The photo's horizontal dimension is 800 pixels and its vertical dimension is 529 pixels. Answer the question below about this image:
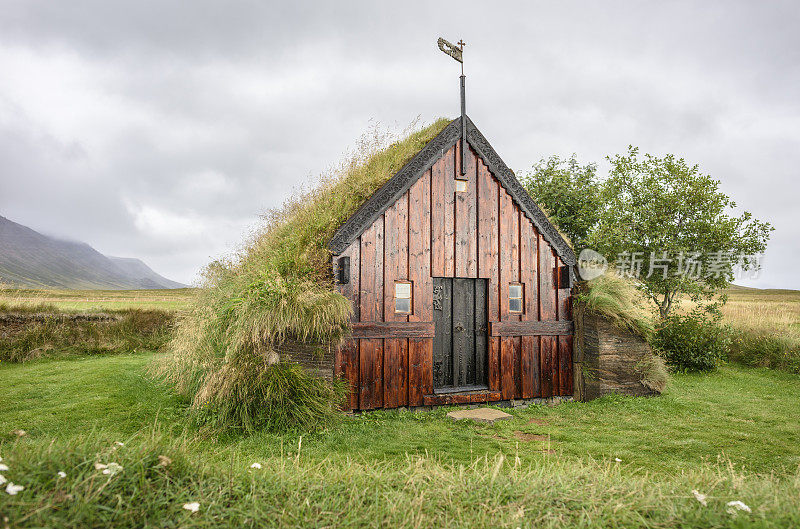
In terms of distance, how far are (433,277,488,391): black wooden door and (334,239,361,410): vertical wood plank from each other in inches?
75.3

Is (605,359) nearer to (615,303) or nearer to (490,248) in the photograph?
(615,303)

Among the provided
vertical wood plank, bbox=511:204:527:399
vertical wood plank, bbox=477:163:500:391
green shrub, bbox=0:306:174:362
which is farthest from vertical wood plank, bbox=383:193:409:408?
green shrub, bbox=0:306:174:362

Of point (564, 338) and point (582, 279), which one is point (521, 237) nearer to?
point (582, 279)

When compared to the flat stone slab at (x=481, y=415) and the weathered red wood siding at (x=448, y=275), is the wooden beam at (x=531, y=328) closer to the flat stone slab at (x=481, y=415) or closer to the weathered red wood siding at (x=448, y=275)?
the weathered red wood siding at (x=448, y=275)

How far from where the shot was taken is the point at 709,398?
1174cm

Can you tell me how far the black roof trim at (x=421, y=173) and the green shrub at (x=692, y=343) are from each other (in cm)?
674

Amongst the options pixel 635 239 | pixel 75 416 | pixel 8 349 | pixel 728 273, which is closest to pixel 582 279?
pixel 635 239

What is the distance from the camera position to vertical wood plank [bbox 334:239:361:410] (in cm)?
921

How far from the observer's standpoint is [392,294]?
9844 millimetres

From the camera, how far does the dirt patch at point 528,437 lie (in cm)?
807

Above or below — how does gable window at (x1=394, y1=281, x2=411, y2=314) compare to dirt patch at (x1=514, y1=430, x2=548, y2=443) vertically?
above

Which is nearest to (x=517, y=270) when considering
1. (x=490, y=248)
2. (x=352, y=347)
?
(x=490, y=248)

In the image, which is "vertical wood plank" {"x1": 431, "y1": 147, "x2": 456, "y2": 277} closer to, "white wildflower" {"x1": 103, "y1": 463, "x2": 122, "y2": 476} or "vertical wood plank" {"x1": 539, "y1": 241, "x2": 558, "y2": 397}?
"vertical wood plank" {"x1": 539, "y1": 241, "x2": 558, "y2": 397}

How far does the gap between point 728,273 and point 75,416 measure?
19.0 meters
